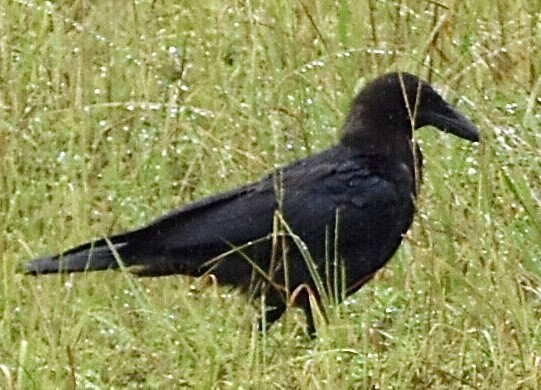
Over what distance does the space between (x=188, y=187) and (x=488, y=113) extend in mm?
958

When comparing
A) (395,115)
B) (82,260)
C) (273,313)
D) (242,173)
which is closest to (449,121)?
(395,115)

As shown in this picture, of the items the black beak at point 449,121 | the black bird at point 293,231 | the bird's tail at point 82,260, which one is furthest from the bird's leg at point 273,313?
the black beak at point 449,121

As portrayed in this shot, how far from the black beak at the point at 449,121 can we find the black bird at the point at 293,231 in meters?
0.16

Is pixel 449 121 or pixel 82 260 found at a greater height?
pixel 449 121

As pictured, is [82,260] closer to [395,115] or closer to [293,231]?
[293,231]

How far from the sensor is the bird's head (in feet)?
16.8

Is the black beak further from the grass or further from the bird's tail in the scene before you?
the bird's tail

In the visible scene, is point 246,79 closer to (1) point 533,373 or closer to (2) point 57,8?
(2) point 57,8

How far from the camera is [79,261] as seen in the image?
4.57 m

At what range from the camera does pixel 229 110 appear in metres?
5.73

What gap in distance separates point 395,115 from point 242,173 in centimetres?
50

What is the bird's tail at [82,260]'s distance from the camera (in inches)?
177

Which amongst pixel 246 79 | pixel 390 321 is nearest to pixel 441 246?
pixel 390 321

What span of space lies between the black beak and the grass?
0.38 ft
